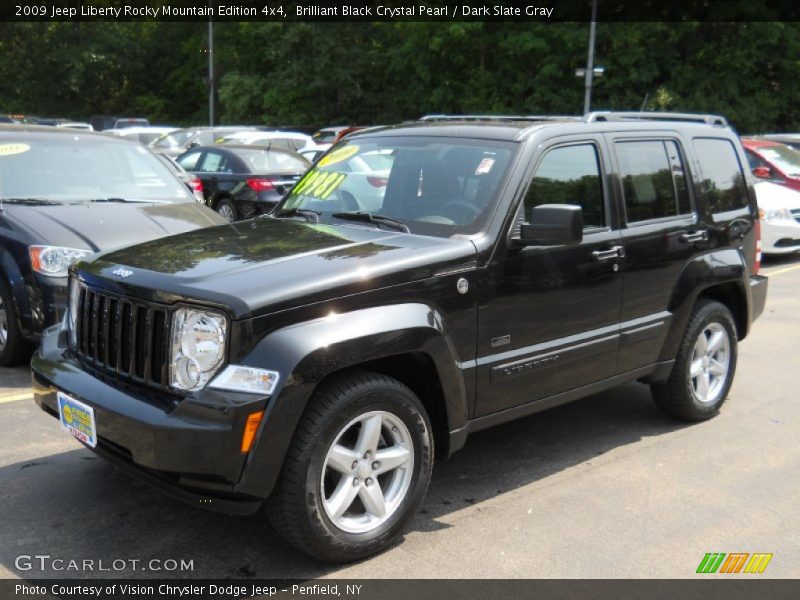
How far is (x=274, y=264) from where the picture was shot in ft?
12.2

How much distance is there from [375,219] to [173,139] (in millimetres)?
21587

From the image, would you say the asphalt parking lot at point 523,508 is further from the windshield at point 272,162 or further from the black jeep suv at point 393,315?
the windshield at point 272,162

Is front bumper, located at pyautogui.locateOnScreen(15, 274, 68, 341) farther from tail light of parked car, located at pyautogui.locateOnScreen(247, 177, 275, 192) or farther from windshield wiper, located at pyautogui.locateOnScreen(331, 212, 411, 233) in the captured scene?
tail light of parked car, located at pyautogui.locateOnScreen(247, 177, 275, 192)

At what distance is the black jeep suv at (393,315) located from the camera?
3371 millimetres

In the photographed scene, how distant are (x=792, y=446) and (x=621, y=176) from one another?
190cm

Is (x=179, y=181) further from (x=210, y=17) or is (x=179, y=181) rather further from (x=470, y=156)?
(x=210, y=17)

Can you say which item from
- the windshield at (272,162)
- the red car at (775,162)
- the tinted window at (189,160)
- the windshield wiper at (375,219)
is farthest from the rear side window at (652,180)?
the tinted window at (189,160)

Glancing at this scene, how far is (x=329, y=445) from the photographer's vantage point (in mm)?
3494

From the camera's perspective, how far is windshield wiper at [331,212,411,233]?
4.36 m

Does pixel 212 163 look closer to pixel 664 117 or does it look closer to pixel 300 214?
pixel 664 117

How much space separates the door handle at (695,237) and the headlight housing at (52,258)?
3.93 metres

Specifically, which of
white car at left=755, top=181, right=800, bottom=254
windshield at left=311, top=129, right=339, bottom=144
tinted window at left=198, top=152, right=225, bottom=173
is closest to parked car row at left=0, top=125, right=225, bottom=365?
tinted window at left=198, top=152, right=225, bottom=173

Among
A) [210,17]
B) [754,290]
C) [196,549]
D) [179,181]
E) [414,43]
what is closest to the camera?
[196,549]

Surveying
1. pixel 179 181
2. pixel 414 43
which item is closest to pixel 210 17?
pixel 414 43
